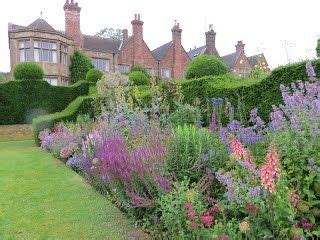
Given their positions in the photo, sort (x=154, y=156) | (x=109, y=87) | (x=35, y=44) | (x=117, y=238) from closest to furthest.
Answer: (x=117, y=238)
(x=154, y=156)
(x=109, y=87)
(x=35, y=44)

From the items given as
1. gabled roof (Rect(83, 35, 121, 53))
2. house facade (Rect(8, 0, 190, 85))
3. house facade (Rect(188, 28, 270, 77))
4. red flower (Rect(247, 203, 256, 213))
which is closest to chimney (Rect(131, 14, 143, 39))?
house facade (Rect(8, 0, 190, 85))

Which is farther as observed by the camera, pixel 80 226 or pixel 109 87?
pixel 109 87

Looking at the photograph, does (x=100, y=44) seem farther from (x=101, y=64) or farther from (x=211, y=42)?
(x=211, y=42)

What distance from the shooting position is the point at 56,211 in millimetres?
5137

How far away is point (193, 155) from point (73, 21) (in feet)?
96.7

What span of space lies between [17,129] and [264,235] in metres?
21.6

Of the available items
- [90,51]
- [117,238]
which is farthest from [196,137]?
[90,51]

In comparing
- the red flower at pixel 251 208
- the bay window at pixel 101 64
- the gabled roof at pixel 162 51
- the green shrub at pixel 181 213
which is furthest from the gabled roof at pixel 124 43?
the red flower at pixel 251 208

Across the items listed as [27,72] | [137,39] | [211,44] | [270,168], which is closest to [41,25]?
[27,72]

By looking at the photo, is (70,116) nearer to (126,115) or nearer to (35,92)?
(35,92)

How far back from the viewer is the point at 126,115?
29.3 feet

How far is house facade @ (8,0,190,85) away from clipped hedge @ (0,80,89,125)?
5.88 meters

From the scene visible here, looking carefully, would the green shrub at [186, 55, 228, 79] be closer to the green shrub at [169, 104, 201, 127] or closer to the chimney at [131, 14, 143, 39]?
the green shrub at [169, 104, 201, 127]

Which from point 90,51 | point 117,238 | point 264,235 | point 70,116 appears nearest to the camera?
point 264,235
